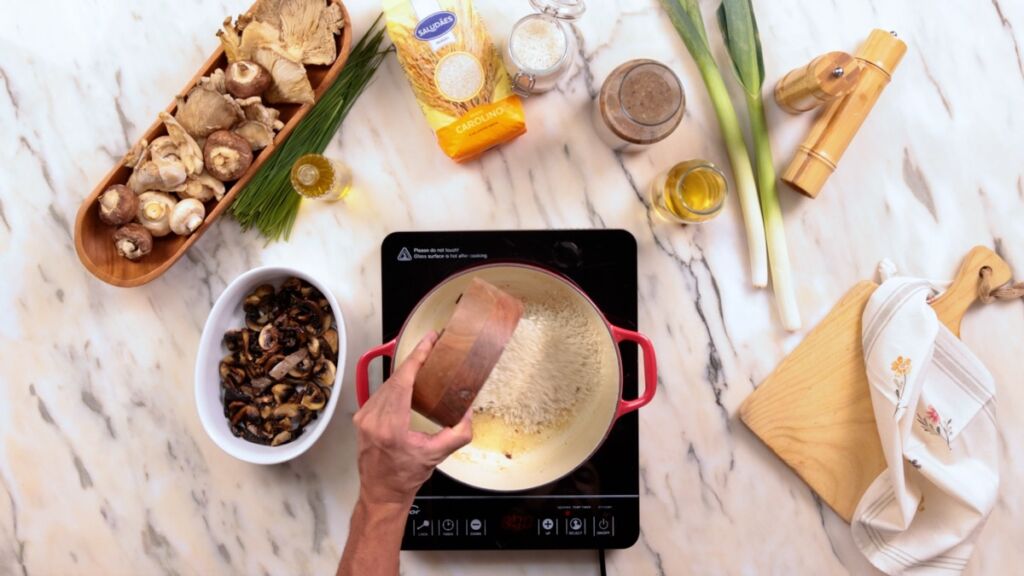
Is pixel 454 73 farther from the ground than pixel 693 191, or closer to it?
farther from the ground

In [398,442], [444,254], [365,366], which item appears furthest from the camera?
[444,254]

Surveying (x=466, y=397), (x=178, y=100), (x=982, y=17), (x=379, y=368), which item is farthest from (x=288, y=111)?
(x=982, y=17)

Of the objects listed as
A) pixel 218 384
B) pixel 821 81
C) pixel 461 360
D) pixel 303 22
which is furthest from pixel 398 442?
pixel 821 81

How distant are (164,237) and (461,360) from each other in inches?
19.4

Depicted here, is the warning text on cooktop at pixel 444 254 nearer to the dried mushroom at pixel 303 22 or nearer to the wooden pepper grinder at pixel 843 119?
the dried mushroom at pixel 303 22

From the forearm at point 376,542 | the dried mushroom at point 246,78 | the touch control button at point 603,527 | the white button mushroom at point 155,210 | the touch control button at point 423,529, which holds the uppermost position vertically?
the dried mushroom at point 246,78

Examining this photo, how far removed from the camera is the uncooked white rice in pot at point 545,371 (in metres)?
0.80

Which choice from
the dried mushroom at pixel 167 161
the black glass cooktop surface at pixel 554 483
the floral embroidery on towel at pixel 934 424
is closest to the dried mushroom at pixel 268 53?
the dried mushroom at pixel 167 161

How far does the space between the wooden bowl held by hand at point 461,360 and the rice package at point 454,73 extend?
306 mm

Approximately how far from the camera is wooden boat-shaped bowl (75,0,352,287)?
0.82m

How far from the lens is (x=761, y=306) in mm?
893

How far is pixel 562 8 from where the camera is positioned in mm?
824

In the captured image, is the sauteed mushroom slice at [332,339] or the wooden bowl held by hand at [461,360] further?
the sauteed mushroom slice at [332,339]

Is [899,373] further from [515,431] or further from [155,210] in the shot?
[155,210]
